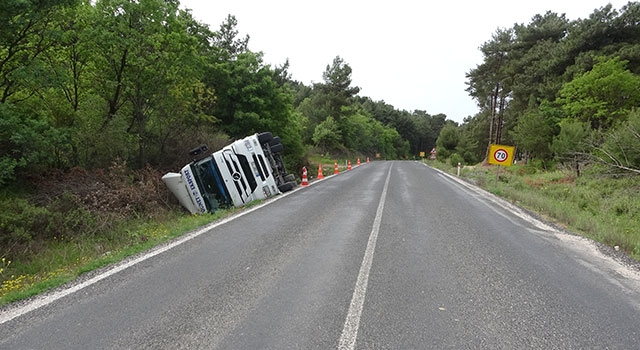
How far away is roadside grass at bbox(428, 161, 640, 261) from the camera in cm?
676

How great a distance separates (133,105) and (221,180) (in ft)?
19.2

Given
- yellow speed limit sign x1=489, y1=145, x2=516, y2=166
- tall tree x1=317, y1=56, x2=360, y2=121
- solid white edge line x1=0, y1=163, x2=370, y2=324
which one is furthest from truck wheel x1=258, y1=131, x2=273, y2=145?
tall tree x1=317, y1=56, x2=360, y2=121

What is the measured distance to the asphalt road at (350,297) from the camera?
301 centimetres

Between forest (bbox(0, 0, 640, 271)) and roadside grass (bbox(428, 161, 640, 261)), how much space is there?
3.07 feet

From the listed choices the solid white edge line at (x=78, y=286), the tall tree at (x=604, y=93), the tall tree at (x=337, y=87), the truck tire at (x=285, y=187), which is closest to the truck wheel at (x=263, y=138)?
the truck tire at (x=285, y=187)

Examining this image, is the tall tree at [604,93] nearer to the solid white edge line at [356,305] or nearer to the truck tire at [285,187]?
the truck tire at [285,187]

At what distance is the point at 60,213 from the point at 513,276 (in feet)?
32.8

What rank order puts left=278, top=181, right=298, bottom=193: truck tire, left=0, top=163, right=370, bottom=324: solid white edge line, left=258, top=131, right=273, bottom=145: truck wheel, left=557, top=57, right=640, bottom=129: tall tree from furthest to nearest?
left=557, top=57, right=640, bottom=129: tall tree < left=278, top=181, right=298, bottom=193: truck tire < left=258, top=131, right=273, bottom=145: truck wheel < left=0, top=163, right=370, bottom=324: solid white edge line

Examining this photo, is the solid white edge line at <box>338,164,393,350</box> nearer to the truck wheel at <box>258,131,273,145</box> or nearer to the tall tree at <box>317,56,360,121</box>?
the truck wheel at <box>258,131,273,145</box>

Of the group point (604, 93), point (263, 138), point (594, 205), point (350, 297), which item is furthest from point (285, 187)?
point (604, 93)

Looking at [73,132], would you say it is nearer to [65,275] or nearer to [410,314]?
[65,275]

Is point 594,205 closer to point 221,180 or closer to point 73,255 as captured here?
point 221,180

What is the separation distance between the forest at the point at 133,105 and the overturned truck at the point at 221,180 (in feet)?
4.25

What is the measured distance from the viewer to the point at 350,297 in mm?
3838
